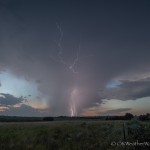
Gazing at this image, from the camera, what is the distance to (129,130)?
17.4 metres

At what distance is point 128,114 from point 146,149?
87.4 m

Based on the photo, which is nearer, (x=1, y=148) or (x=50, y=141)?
(x=1, y=148)

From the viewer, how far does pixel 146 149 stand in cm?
1371

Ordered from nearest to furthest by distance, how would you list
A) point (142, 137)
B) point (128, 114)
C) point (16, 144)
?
point (142, 137), point (16, 144), point (128, 114)

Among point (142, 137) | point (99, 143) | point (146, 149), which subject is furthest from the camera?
point (99, 143)

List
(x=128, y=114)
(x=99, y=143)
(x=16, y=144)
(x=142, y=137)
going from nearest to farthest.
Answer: (x=142, y=137), (x=99, y=143), (x=16, y=144), (x=128, y=114)

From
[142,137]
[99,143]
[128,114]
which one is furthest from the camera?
[128,114]

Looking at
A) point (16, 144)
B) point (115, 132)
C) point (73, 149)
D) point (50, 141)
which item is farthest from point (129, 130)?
point (16, 144)

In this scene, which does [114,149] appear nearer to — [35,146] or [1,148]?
[35,146]

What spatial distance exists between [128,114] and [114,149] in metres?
87.2

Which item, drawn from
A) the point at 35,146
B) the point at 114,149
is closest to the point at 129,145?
the point at 114,149

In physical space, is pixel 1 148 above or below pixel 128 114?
below

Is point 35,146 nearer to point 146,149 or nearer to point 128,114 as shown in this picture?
point 146,149

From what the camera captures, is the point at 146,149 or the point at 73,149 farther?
the point at 73,149
